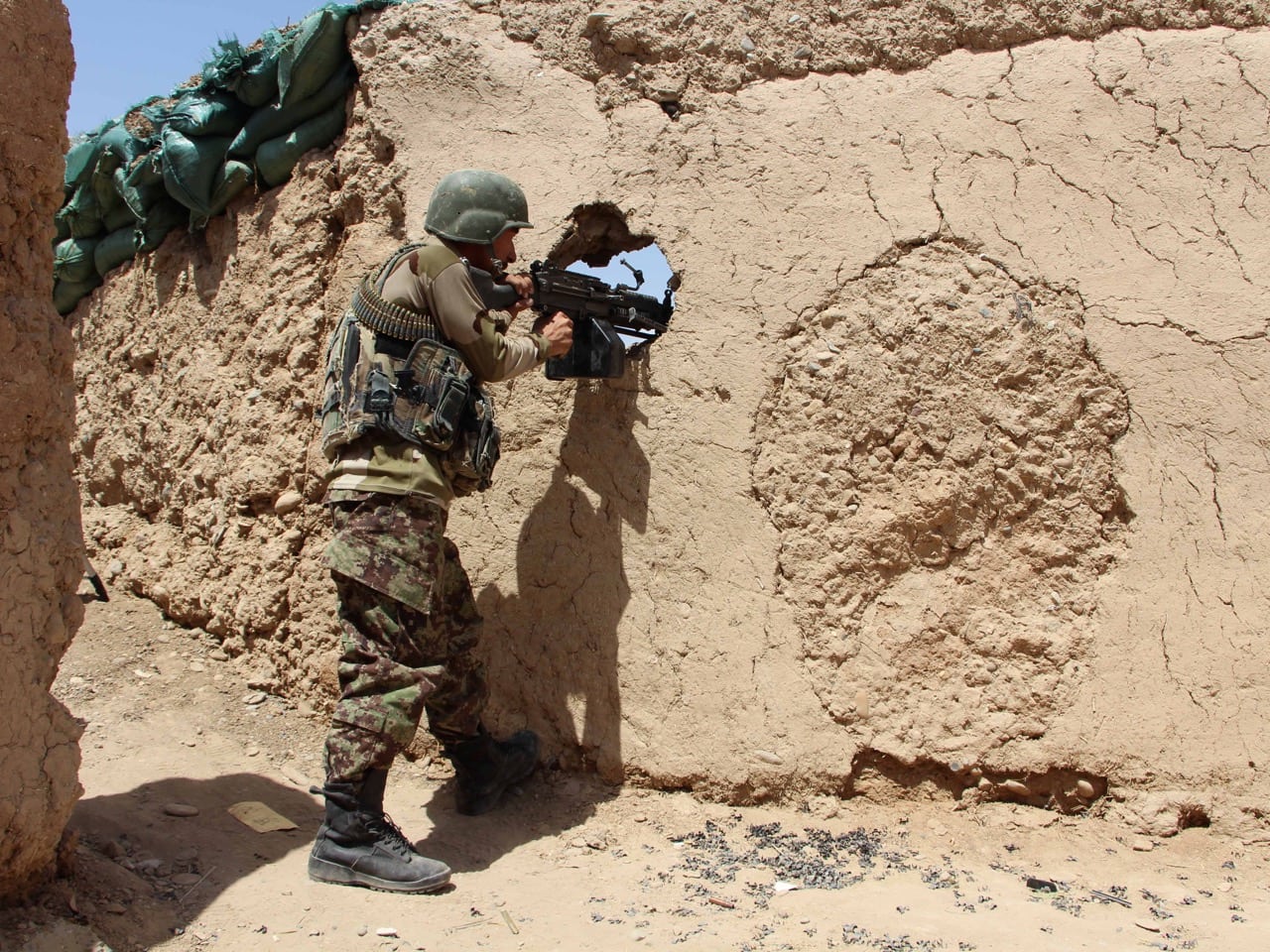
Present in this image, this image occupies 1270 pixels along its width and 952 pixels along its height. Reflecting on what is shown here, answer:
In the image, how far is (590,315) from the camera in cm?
324

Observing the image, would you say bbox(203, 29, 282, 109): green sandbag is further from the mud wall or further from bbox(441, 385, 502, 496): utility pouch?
bbox(441, 385, 502, 496): utility pouch

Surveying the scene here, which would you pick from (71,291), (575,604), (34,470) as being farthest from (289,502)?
(71,291)

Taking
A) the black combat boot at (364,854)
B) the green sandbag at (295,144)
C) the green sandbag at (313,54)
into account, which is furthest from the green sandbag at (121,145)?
the black combat boot at (364,854)

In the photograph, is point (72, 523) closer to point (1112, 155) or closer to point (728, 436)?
point (728, 436)

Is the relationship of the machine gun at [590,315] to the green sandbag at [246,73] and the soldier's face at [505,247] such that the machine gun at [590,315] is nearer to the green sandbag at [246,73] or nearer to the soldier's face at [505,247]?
the soldier's face at [505,247]

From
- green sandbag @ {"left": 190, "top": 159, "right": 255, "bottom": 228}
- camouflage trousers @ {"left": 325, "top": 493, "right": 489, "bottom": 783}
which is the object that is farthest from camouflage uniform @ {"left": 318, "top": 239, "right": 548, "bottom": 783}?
green sandbag @ {"left": 190, "top": 159, "right": 255, "bottom": 228}

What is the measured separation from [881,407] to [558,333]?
908 mm

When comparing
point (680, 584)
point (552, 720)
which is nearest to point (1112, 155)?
point (680, 584)

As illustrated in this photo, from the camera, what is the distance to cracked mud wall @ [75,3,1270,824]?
305 cm

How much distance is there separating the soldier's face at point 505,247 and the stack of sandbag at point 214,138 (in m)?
1.14

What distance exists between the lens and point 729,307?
335 cm

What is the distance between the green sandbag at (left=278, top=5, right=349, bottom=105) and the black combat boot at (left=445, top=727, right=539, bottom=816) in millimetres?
2186

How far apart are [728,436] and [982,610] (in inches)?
32.8

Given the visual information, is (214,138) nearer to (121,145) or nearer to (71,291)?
(121,145)
